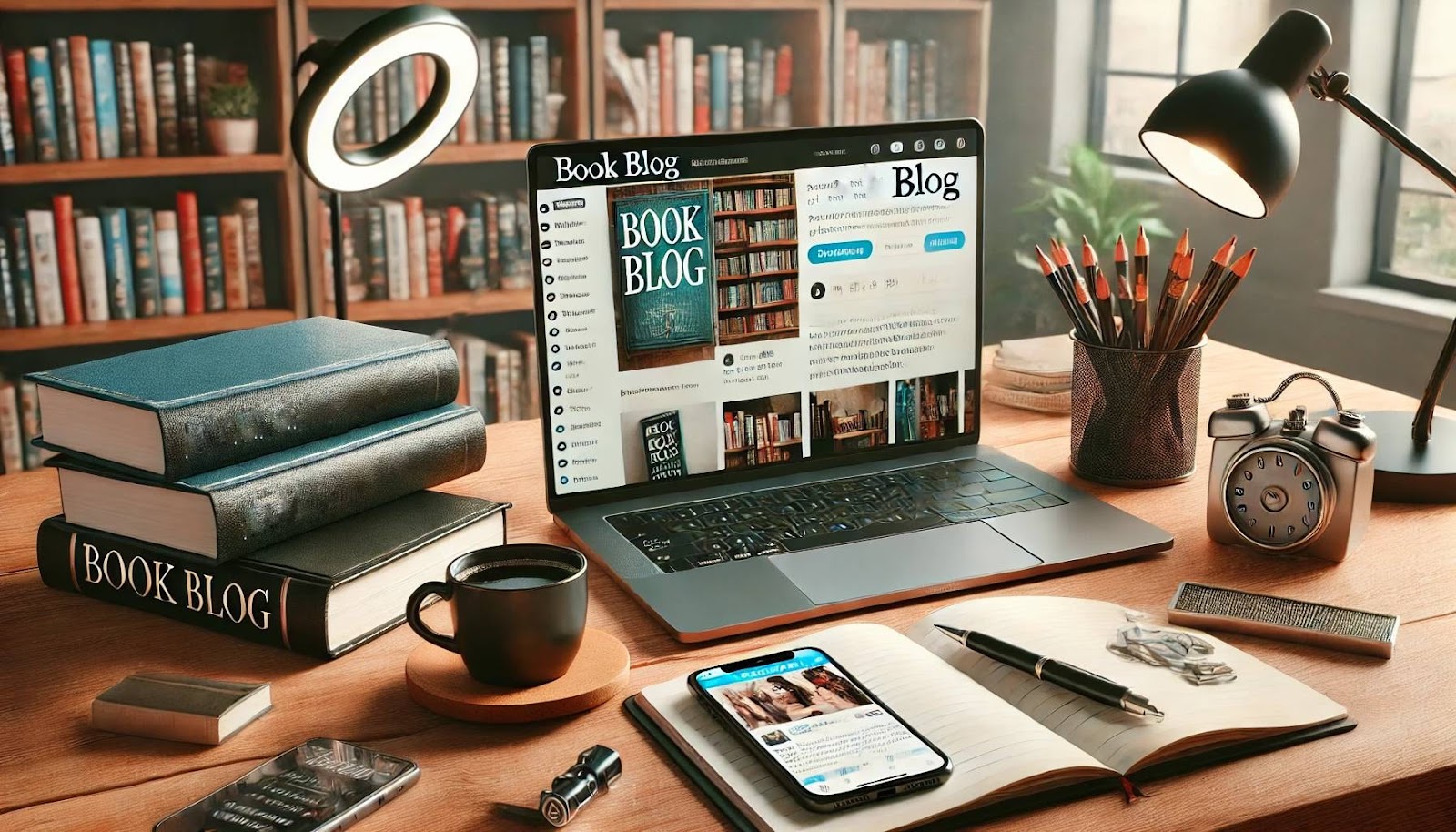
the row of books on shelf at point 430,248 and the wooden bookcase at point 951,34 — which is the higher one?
the wooden bookcase at point 951,34

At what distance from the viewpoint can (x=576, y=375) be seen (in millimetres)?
1092

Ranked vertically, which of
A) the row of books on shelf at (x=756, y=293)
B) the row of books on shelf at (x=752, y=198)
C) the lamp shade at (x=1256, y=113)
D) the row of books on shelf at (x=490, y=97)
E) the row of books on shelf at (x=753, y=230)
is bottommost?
the row of books on shelf at (x=756, y=293)

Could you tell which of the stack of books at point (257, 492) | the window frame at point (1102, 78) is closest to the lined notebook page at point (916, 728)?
the stack of books at point (257, 492)

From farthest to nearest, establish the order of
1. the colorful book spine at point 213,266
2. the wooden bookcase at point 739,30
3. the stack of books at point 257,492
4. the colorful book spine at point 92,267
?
the wooden bookcase at point 739,30 → the colorful book spine at point 213,266 → the colorful book spine at point 92,267 → the stack of books at point 257,492

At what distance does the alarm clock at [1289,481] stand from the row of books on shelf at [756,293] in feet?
1.25

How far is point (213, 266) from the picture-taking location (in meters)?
2.85

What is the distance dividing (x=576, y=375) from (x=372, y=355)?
0.17 metres

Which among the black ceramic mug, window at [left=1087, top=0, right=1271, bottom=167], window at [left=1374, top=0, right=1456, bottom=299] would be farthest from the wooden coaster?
window at [left=1087, top=0, right=1271, bottom=167]

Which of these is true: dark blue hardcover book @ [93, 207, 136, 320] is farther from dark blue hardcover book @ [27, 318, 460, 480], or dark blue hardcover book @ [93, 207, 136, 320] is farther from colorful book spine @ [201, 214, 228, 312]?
dark blue hardcover book @ [27, 318, 460, 480]

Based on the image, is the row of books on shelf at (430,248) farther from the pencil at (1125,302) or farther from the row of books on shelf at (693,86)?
the pencil at (1125,302)

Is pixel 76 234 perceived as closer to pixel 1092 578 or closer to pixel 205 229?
pixel 205 229

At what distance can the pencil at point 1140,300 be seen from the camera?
114 centimetres

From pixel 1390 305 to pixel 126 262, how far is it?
2816mm

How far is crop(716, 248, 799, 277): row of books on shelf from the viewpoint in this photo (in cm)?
114
